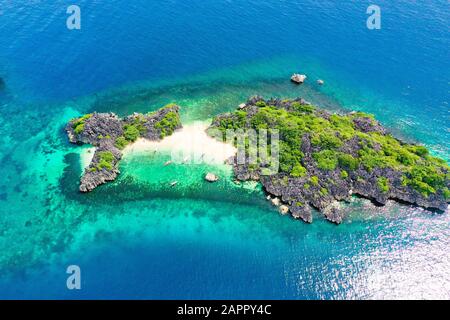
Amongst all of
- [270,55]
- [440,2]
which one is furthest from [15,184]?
[440,2]

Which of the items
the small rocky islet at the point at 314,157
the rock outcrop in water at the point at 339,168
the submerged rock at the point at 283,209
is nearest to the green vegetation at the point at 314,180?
the rock outcrop in water at the point at 339,168

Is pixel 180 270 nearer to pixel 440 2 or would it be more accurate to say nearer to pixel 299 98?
pixel 299 98

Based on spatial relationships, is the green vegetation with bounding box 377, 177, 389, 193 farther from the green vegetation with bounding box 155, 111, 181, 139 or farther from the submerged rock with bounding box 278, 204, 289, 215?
the green vegetation with bounding box 155, 111, 181, 139

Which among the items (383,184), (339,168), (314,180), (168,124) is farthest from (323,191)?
(168,124)
